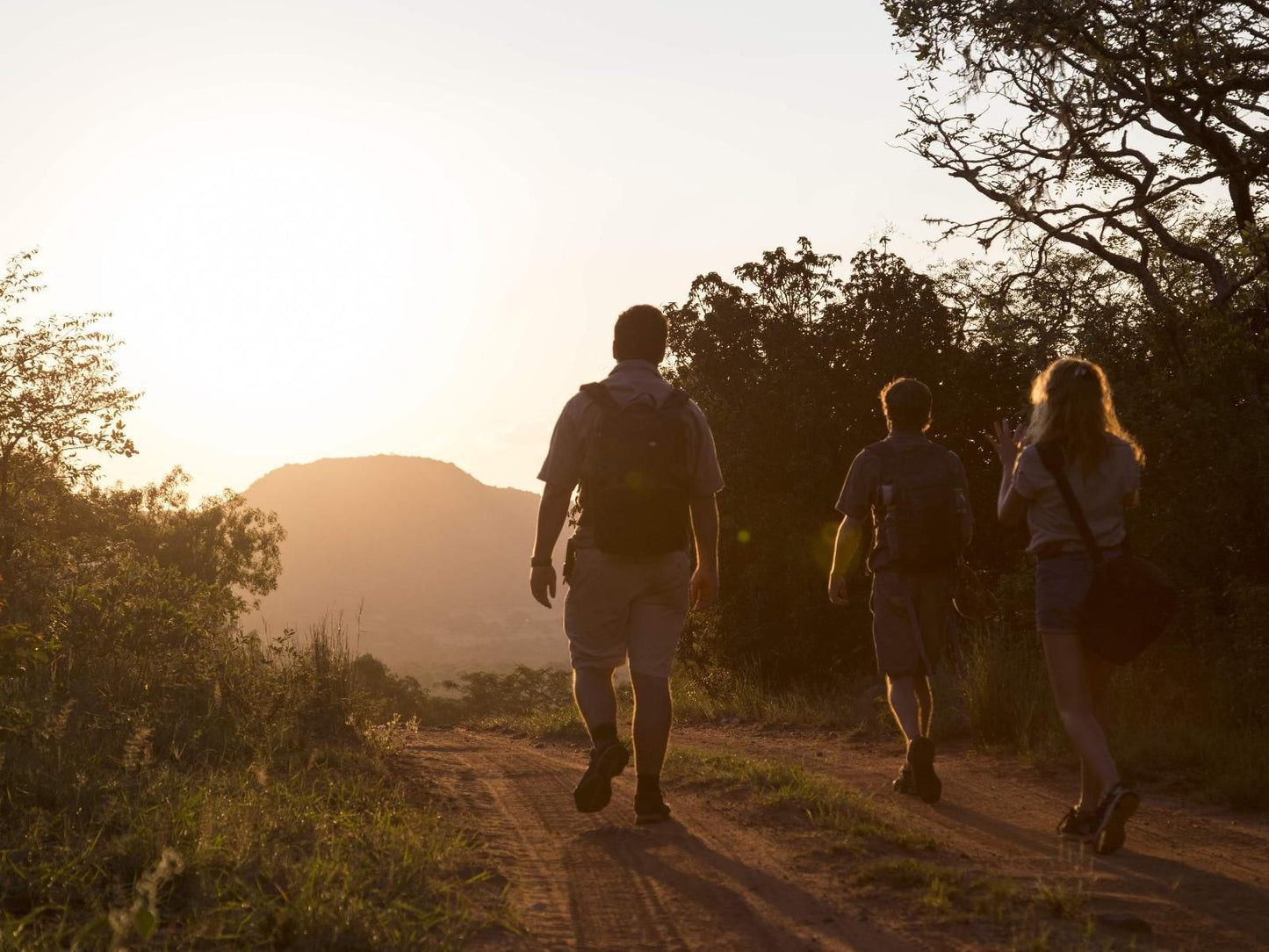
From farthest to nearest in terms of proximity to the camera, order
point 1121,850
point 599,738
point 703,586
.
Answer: point 703,586 < point 599,738 < point 1121,850

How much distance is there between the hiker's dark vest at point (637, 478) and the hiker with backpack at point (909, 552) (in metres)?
1.28

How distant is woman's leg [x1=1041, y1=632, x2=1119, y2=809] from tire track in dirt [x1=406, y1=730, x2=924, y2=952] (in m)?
1.27

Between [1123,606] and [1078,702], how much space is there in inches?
18.1

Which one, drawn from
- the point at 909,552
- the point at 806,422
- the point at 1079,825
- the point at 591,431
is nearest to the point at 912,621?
the point at 909,552

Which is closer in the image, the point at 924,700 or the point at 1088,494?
the point at 1088,494

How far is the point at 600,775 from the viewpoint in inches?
201

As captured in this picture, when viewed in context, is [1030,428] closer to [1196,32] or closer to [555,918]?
[555,918]

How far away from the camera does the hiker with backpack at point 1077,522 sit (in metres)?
4.84

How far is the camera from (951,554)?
20.1 ft

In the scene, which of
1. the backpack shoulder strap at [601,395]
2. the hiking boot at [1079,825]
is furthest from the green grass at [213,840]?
the hiking boot at [1079,825]

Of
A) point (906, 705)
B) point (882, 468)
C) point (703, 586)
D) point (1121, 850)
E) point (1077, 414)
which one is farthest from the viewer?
point (882, 468)

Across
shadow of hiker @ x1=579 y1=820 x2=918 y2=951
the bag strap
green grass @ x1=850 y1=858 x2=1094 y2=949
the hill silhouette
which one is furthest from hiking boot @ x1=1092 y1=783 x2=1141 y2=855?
the hill silhouette

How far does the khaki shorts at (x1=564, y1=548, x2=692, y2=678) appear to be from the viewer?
531cm

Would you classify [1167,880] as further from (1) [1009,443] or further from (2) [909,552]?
(2) [909,552]
